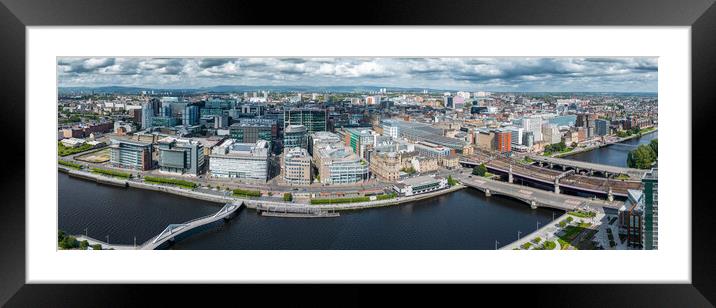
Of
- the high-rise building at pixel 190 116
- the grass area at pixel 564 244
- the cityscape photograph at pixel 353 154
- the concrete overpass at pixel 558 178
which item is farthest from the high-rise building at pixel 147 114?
the grass area at pixel 564 244

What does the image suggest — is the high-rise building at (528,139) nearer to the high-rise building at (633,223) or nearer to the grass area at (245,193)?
the high-rise building at (633,223)

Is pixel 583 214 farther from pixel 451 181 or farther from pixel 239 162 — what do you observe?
pixel 239 162

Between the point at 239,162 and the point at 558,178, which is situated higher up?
the point at 239,162

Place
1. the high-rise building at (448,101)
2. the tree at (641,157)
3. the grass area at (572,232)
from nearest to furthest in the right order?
the grass area at (572,232) → the tree at (641,157) → the high-rise building at (448,101)

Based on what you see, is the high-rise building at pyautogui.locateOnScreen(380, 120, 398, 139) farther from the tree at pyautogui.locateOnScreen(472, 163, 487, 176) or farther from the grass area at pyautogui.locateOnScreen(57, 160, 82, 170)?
the grass area at pyautogui.locateOnScreen(57, 160, 82, 170)

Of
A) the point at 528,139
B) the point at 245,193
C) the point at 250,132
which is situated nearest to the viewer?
the point at 245,193

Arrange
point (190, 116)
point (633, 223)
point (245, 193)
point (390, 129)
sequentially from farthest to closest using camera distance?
1. point (390, 129)
2. point (190, 116)
3. point (245, 193)
4. point (633, 223)

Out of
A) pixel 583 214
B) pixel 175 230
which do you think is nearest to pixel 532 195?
pixel 583 214

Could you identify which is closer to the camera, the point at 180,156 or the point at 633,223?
the point at 633,223
